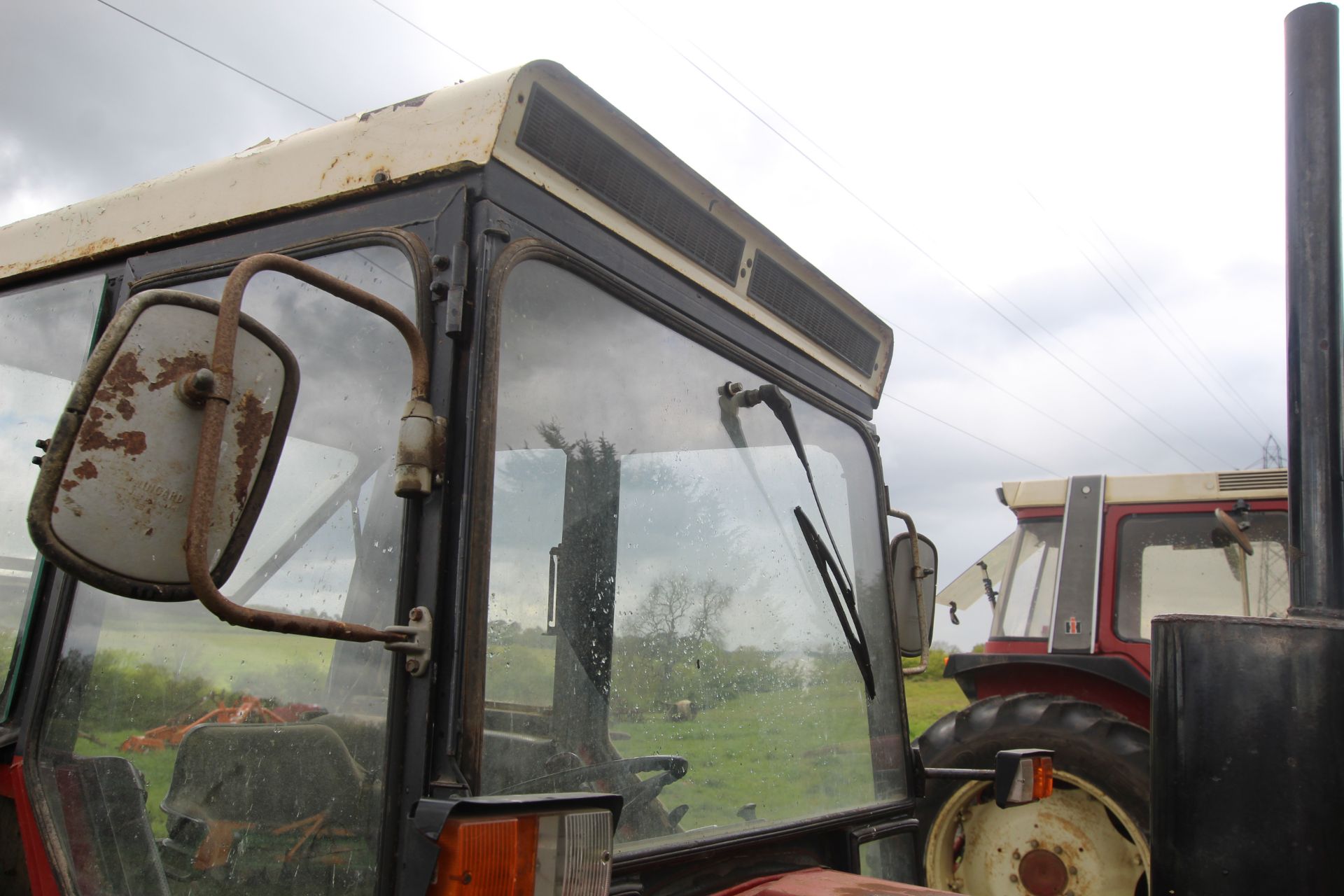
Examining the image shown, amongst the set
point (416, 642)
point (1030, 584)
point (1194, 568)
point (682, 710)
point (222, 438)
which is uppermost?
point (1194, 568)

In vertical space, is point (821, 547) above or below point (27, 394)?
below

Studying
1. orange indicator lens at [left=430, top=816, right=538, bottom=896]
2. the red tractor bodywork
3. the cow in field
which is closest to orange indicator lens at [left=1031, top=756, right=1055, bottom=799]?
the cow in field

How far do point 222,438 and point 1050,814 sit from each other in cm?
470

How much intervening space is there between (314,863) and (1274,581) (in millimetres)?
5818

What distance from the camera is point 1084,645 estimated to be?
6207 mm

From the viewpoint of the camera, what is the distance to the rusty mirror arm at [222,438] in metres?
1.17

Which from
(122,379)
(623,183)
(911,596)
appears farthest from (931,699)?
(122,379)

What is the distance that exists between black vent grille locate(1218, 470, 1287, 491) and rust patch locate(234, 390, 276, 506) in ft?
20.1

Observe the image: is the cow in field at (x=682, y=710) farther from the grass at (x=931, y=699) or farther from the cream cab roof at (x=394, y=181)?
the grass at (x=931, y=699)

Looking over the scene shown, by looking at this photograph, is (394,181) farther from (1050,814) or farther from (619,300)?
(1050,814)

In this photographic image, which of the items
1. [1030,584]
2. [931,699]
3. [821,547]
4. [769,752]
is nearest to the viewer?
[769,752]

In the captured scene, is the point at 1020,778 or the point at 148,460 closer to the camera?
the point at 148,460

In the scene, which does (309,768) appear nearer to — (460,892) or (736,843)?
(460,892)

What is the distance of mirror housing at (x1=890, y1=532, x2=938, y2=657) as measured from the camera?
8.44 feet
